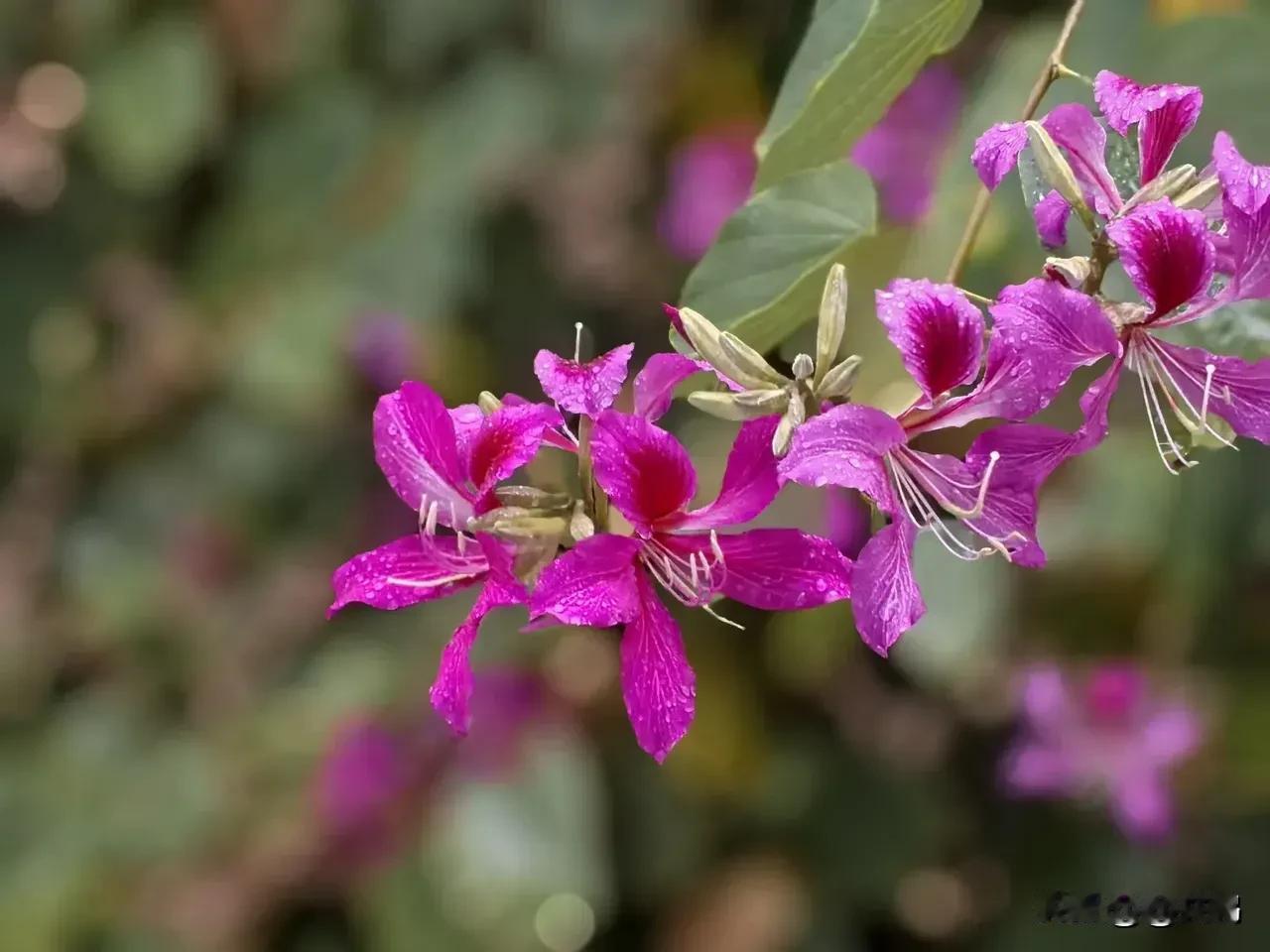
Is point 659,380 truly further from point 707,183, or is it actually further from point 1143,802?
point 707,183

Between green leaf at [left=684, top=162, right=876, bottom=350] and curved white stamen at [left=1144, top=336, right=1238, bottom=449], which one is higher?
green leaf at [left=684, top=162, right=876, bottom=350]

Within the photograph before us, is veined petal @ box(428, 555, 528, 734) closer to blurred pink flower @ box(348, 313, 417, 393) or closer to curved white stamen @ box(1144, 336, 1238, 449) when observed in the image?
curved white stamen @ box(1144, 336, 1238, 449)

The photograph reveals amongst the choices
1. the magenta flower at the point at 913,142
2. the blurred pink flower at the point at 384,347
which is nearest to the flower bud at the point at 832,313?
the magenta flower at the point at 913,142

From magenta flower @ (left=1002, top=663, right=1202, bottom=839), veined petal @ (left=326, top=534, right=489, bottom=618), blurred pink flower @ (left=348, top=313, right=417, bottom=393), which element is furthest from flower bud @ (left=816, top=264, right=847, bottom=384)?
blurred pink flower @ (left=348, top=313, right=417, bottom=393)

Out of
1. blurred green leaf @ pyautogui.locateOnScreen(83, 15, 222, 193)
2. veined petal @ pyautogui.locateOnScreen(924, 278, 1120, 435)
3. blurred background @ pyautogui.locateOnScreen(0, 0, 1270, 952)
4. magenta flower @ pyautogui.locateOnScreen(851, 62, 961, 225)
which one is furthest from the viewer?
blurred green leaf @ pyautogui.locateOnScreen(83, 15, 222, 193)

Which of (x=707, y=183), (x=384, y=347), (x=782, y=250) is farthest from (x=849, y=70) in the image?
(x=384, y=347)

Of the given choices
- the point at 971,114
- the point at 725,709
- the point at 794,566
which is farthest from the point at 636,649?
the point at 725,709
